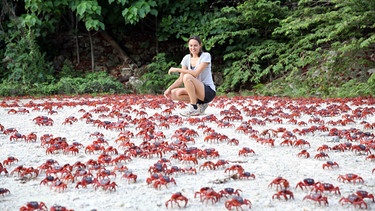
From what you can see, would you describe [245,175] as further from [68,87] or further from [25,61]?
[25,61]

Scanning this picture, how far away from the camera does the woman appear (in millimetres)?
7539

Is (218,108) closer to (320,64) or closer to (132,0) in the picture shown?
(320,64)

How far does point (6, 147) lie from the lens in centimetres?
559

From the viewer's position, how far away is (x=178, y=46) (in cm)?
1888

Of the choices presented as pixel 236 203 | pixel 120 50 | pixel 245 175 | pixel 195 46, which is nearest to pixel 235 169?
pixel 245 175

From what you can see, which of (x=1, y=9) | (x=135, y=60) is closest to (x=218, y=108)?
(x=135, y=60)

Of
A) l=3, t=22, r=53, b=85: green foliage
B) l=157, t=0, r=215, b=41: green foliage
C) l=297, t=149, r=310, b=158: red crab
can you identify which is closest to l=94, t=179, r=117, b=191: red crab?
l=297, t=149, r=310, b=158: red crab

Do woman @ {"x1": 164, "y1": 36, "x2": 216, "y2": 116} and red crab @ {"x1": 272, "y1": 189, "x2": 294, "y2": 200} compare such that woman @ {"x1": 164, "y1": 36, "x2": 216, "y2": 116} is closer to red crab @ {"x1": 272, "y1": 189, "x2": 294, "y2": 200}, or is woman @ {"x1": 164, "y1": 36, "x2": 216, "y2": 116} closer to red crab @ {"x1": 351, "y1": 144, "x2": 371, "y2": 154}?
red crab @ {"x1": 351, "y1": 144, "x2": 371, "y2": 154}

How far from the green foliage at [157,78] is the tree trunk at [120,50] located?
1.65m

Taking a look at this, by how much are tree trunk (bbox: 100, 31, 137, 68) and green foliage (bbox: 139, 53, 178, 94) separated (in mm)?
1646

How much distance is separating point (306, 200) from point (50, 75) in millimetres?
14086

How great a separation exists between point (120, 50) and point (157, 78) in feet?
10.3

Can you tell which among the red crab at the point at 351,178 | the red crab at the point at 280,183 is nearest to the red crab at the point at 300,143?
the red crab at the point at 351,178

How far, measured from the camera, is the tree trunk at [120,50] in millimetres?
18125
